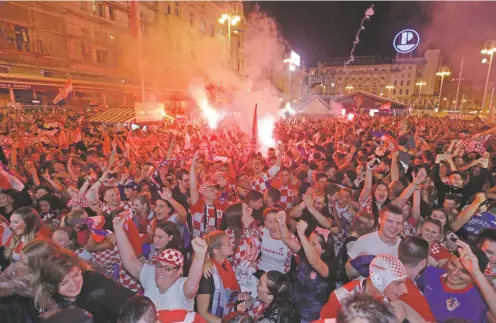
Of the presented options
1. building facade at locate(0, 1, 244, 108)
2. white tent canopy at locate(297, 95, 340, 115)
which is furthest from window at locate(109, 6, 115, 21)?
white tent canopy at locate(297, 95, 340, 115)

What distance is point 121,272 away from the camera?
352cm

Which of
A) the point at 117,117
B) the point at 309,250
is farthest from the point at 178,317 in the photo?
the point at 117,117

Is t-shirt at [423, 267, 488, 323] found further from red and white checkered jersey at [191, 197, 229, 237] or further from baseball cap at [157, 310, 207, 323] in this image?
red and white checkered jersey at [191, 197, 229, 237]

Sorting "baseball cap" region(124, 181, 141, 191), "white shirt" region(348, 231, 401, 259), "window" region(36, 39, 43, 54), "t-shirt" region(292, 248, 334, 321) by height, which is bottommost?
"t-shirt" region(292, 248, 334, 321)

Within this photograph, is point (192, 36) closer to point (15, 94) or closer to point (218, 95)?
point (218, 95)

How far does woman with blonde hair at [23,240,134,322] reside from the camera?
2.28 meters

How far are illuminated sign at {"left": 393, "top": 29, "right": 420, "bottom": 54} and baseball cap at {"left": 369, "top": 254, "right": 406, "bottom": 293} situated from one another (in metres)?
32.5

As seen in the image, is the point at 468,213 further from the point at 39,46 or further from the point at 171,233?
the point at 39,46

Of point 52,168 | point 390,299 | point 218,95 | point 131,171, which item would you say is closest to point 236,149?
point 131,171

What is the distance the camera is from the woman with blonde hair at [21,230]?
328cm

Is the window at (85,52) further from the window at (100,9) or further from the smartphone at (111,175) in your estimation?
the smartphone at (111,175)

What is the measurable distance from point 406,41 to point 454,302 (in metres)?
34.4

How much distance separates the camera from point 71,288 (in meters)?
2.29

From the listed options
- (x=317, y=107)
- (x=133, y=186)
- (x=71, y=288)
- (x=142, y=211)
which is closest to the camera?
(x=71, y=288)
